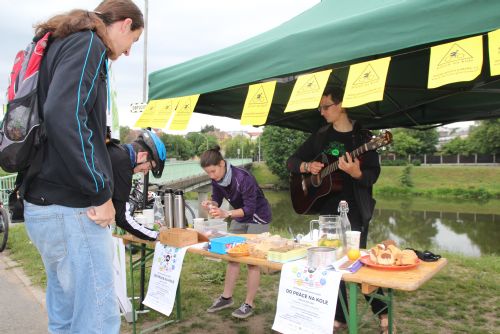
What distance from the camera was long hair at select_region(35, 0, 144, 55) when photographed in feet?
5.33

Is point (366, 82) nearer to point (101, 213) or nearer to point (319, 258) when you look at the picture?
point (319, 258)

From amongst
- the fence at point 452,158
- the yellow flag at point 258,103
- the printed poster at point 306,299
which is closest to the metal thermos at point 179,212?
the yellow flag at point 258,103

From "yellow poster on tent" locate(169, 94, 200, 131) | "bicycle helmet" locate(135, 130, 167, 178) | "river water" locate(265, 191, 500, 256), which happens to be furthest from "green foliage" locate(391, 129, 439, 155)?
"bicycle helmet" locate(135, 130, 167, 178)

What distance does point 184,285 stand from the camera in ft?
14.8

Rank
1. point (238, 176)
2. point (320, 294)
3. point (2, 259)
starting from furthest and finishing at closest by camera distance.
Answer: point (2, 259) < point (238, 176) < point (320, 294)

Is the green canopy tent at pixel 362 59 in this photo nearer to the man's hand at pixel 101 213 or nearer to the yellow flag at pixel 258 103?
the yellow flag at pixel 258 103

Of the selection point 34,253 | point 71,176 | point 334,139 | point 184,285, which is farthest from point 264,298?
point 34,253

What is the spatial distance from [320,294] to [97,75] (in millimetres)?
1442

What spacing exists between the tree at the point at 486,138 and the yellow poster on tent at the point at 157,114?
49.7 m

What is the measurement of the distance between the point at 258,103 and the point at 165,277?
54.3 inches

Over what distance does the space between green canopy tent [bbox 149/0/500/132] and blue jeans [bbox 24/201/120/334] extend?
1526mm

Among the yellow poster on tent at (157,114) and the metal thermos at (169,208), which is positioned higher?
the yellow poster on tent at (157,114)

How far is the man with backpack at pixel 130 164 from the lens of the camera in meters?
2.32

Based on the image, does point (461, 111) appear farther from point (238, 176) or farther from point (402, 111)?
point (238, 176)
